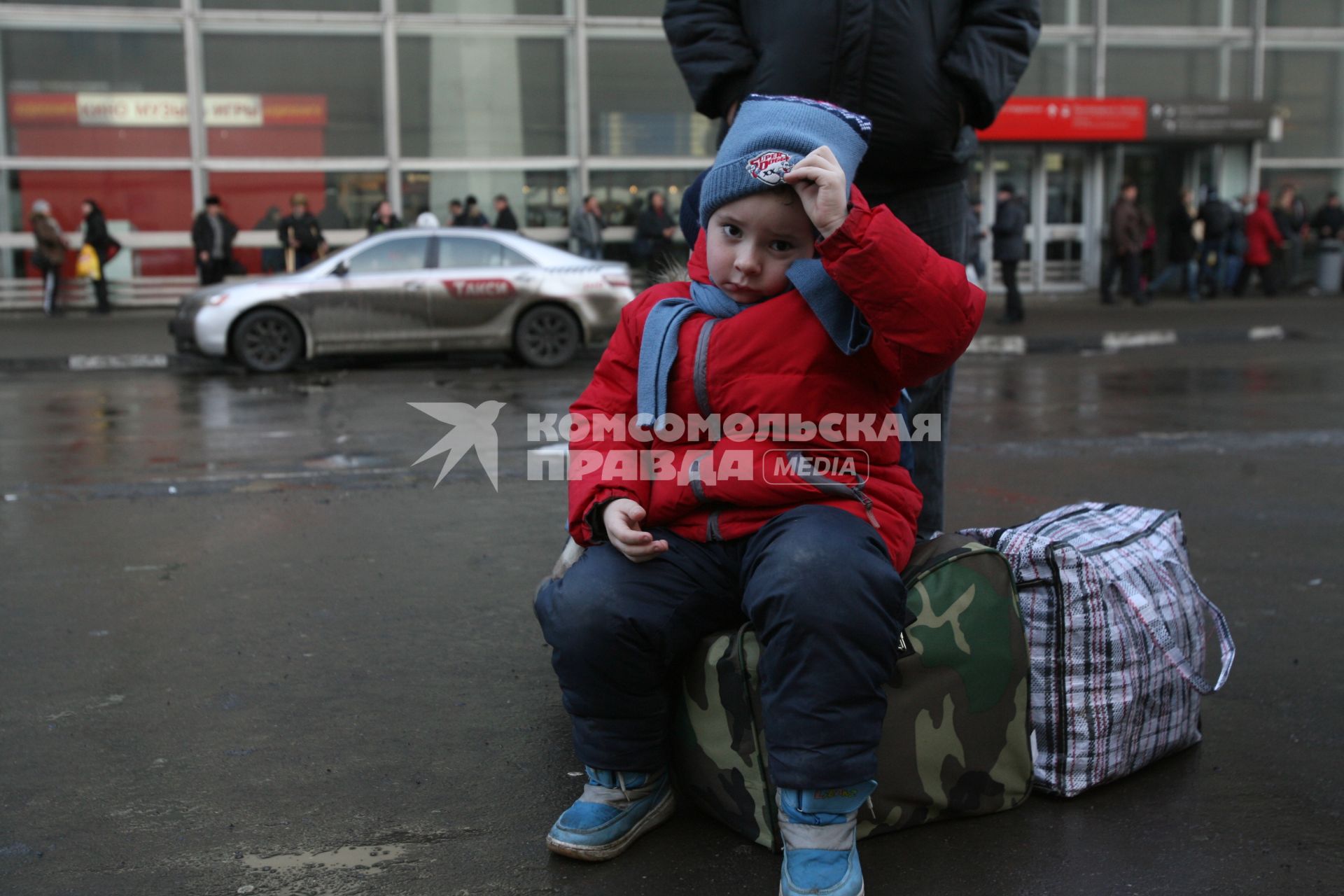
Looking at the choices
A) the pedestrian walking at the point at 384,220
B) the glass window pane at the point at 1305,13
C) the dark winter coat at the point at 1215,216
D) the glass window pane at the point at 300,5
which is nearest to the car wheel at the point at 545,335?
the pedestrian walking at the point at 384,220

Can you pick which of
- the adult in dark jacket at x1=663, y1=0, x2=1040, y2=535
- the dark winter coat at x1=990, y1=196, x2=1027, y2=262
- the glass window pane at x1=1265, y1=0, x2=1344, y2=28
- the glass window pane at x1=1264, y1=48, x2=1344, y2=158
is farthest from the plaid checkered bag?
the glass window pane at x1=1265, y1=0, x2=1344, y2=28

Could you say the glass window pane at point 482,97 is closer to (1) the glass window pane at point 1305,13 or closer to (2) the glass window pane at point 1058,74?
(2) the glass window pane at point 1058,74

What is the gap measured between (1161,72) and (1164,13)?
41.7 inches

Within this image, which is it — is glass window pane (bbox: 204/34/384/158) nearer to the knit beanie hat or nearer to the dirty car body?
the dirty car body

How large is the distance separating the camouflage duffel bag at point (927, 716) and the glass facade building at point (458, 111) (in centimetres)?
1947

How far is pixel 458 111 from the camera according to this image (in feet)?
71.4

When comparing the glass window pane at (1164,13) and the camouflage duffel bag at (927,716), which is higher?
the glass window pane at (1164,13)

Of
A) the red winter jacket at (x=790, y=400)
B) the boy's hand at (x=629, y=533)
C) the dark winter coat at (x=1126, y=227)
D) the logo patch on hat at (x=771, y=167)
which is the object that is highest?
the dark winter coat at (x=1126, y=227)

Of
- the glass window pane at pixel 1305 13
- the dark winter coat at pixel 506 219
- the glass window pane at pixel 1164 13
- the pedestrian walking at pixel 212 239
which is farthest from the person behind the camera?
the glass window pane at pixel 1305 13

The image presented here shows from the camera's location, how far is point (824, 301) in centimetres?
259

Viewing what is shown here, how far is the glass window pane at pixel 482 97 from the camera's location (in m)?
21.7

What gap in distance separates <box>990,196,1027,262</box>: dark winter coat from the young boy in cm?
1635

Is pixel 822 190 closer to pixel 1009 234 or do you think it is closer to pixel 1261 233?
pixel 1009 234

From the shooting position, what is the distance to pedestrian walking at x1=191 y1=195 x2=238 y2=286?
18859 millimetres
